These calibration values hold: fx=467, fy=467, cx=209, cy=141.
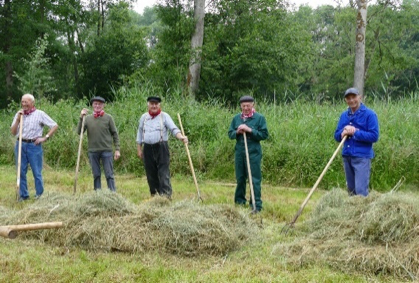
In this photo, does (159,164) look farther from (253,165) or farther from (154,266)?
(154,266)

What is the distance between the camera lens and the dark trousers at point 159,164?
22.4 feet

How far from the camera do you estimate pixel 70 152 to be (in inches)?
450

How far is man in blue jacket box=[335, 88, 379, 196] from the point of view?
549 centimetres

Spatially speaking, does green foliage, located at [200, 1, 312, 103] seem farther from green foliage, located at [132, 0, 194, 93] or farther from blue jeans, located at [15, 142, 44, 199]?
blue jeans, located at [15, 142, 44, 199]

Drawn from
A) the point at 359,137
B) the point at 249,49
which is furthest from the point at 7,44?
the point at 359,137

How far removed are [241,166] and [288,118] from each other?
→ 5111 mm

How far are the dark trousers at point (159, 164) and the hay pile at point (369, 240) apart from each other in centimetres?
246

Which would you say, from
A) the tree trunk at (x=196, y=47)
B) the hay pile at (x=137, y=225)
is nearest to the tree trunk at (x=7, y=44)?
the tree trunk at (x=196, y=47)

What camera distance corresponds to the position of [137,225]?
193 inches

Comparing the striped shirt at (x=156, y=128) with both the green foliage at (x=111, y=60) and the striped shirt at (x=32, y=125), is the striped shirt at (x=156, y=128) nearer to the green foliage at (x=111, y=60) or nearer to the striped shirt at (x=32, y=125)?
the striped shirt at (x=32, y=125)

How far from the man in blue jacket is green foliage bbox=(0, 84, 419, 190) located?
10.6 feet

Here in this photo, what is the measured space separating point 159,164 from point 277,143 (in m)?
3.86

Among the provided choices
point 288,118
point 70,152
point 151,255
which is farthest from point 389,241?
point 70,152

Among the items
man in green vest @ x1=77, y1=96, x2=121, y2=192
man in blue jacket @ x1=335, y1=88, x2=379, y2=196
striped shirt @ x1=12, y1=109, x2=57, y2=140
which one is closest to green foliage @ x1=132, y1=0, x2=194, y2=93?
man in green vest @ x1=77, y1=96, x2=121, y2=192
